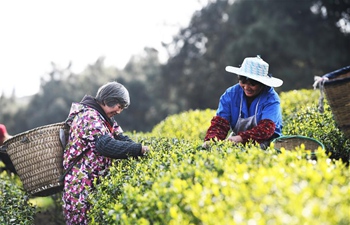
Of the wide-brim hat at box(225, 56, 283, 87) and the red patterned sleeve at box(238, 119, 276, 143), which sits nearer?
the red patterned sleeve at box(238, 119, 276, 143)

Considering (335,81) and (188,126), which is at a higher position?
(188,126)

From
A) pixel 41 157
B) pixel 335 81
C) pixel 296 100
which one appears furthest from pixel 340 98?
pixel 296 100

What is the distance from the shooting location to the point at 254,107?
5020mm

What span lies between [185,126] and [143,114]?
101 feet

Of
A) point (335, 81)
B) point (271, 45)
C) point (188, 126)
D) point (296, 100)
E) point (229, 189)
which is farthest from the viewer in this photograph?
point (271, 45)

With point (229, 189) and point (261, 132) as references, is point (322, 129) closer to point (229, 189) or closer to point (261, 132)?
point (261, 132)

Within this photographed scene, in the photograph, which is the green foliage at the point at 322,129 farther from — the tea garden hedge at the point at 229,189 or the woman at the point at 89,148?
the woman at the point at 89,148

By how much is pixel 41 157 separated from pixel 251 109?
7.81ft

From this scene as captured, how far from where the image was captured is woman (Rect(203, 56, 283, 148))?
470 centimetres

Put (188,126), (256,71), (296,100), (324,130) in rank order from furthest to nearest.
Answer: (188,126) → (296,100) → (324,130) → (256,71)

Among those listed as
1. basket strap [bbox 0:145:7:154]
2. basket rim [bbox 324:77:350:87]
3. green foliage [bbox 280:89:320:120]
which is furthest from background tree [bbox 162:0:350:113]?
basket rim [bbox 324:77:350:87]

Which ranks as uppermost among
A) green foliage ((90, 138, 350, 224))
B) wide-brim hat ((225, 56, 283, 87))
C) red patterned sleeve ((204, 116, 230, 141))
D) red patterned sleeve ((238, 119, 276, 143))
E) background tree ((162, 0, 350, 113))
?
background tree ((162, 0, 350, 113))

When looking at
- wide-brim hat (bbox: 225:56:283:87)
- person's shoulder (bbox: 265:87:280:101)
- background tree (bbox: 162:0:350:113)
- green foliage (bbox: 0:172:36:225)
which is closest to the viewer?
wide-brim hat (bbox: 225:56:283:87)

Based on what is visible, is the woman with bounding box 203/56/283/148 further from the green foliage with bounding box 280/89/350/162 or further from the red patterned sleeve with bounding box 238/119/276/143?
the green foliage with bounding box 280/89/350/162
